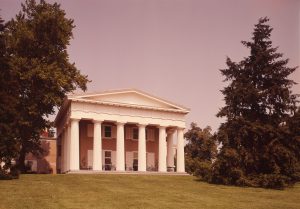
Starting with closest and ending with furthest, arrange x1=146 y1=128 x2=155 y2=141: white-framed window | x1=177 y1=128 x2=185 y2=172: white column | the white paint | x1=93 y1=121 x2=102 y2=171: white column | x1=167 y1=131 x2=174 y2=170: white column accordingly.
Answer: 1. x1=93 y1=121 x2=102 y2=171: white column
2. the white paint
3. x1=177 y1=128 x2=185 y2=172: white column
4. x1=167 y1=131 x2=174 y2=170: white column
5. x1=146 y1=128 x2=155 y2=141: white-framed window

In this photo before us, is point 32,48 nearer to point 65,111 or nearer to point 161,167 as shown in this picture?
point 65,111

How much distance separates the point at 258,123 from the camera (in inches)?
1217

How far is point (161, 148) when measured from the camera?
152ft

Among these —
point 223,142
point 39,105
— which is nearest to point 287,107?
point 223,142

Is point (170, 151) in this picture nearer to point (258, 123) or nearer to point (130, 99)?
point (130, 99)

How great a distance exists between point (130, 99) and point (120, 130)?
3.61 m

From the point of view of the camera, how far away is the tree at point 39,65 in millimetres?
41562

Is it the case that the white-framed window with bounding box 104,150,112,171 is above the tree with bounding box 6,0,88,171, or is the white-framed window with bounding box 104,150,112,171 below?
below

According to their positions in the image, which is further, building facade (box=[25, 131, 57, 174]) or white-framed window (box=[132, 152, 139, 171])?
building facade (box=[25, 131, 57, 174])

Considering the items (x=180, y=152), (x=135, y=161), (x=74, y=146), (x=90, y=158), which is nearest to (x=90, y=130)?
(x=90, y=158)

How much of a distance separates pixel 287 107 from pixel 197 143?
39.5 meters

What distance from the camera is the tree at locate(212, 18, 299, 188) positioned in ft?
99.3

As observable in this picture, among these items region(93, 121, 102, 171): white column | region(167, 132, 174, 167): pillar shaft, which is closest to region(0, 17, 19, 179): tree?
region(93, 121, 102, 171): white column

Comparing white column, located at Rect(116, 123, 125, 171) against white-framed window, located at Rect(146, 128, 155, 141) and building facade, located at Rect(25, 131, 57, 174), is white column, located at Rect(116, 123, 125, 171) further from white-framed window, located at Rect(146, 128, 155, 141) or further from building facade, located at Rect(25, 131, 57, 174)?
building facade, located at Rect(25, 131, 57, 174)
